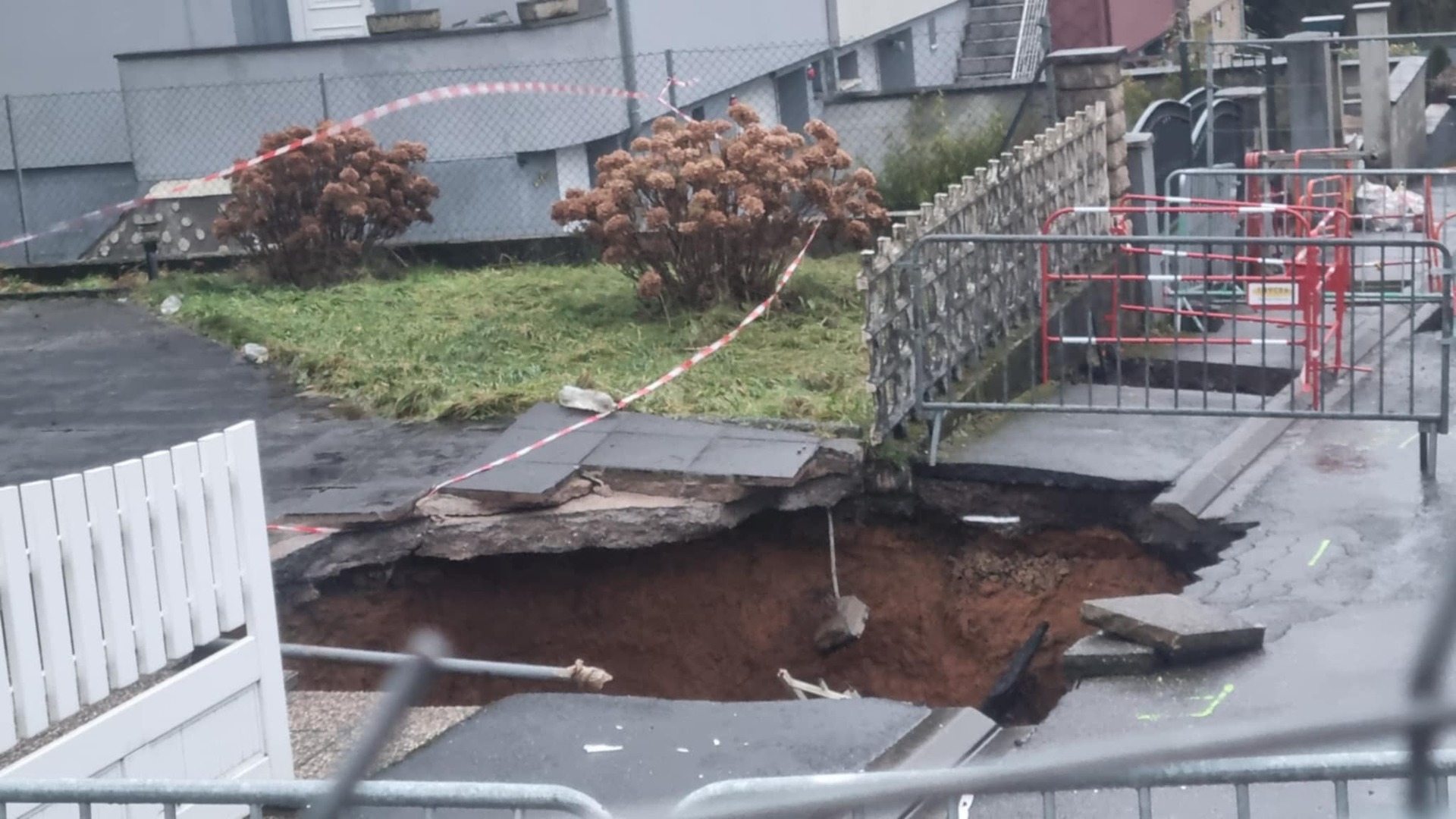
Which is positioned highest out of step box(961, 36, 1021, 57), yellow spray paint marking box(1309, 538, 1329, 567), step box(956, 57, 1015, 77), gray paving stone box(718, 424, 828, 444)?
step box(961, 36, 1021, 57)

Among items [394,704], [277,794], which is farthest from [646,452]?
[394,704]

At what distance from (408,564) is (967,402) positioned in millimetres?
2938

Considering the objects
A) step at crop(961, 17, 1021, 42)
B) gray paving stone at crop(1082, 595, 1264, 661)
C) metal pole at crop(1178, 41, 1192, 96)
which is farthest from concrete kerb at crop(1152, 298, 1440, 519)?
step at crop(961, 17, 1021, 42)

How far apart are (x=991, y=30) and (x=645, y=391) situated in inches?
647

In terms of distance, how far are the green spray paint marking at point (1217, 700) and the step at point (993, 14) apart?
63.0 feet

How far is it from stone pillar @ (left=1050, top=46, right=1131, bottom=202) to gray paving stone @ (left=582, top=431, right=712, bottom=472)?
193 inches

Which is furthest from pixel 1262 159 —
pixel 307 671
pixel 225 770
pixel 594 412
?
pixel 225 770

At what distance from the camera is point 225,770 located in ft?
15.6

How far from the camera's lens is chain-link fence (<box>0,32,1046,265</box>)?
46.2 ft

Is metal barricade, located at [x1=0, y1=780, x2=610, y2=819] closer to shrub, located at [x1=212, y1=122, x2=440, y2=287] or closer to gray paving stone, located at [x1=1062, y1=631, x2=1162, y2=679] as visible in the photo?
gray paving stone, located at [x1=1062, y1=631, x2=1162, y2=679]

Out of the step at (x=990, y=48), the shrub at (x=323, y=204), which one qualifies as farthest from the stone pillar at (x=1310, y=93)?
the shrub at (x=323, y=204)

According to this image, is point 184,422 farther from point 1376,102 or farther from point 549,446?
point 1376,102

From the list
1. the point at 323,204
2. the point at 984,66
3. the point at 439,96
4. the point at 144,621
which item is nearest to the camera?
the point at 144,621

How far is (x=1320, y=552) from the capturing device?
6816 mm
